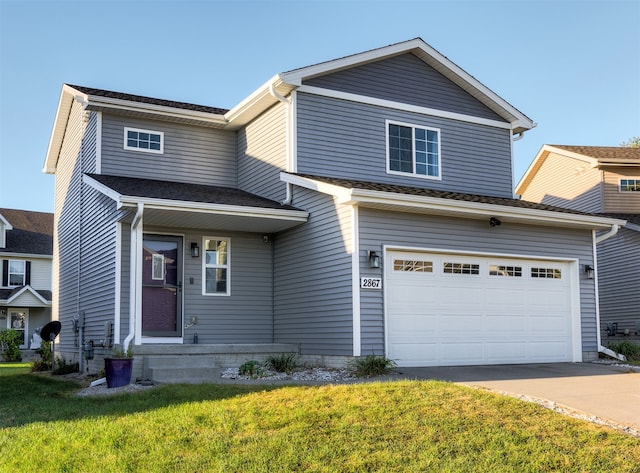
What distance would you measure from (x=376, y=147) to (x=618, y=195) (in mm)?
11816

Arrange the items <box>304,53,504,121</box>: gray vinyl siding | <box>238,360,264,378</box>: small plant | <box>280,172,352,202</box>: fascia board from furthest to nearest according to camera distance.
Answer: <box>304,53,504,121</box>: gray vinyl siding < <box>280,172,352,202</box>: fascia board < <box>238,360,264,378</box>: small plant

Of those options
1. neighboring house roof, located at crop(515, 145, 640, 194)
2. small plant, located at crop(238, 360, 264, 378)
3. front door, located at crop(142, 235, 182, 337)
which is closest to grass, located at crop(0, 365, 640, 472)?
small plant, located at crop(238, 360, 264, 378)

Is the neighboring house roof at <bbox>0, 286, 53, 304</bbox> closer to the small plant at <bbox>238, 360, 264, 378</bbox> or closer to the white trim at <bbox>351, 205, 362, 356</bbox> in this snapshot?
the small plant at <bbox>238, 360, 264, 378</bbox>

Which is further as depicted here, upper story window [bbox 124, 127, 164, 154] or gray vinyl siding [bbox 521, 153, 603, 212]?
gray vinyl siding [bbox 521, 153, 603, 212]

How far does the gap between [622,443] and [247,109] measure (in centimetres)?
1018

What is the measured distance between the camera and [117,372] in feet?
35.0

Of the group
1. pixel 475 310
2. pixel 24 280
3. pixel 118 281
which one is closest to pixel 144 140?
pixel 118 281

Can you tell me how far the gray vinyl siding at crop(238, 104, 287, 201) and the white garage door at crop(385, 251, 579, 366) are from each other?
3255 mm

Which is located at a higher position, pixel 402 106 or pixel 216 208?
pixel 402 106

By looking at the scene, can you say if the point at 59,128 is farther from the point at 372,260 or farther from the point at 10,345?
the point at 372,260

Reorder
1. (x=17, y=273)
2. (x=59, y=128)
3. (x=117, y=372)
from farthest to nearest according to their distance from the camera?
(x=17, y=273) → (x=59, y=128) → (x=117, y=372)

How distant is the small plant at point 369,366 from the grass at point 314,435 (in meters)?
2.03

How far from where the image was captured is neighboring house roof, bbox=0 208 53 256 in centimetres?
3002

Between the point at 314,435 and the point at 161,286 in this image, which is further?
the point at 161,286
